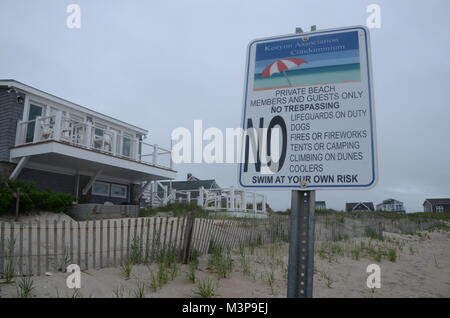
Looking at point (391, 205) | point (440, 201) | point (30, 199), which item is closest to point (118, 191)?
point (30, 199)

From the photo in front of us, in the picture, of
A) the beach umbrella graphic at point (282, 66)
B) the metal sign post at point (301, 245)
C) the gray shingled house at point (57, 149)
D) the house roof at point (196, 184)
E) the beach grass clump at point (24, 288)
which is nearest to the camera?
the metal sign post at point (301, 245)

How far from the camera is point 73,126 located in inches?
612

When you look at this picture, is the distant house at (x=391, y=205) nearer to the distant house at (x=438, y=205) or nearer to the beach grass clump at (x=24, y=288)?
the distant house at (x=438, y=205)

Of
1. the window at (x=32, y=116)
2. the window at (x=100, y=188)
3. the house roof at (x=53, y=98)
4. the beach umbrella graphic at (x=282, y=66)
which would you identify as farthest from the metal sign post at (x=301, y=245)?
the window at (x=100, y=188)

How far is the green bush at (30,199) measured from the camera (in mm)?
11258

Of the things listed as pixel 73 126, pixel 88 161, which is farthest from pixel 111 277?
pixel 73 126

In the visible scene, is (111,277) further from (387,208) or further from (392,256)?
(387,208)

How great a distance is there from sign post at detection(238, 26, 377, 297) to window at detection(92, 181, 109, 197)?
17475 mm

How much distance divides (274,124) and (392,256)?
10.3 metres

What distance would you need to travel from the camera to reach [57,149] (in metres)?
13.0

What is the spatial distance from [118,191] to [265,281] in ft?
49.8

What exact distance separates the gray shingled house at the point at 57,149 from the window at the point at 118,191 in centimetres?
16

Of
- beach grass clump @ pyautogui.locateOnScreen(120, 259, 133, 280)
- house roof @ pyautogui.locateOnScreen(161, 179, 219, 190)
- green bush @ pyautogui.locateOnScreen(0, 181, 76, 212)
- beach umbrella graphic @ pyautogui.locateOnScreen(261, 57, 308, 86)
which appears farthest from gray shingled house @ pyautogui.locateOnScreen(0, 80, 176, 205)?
house roof @ pyautogui.locateOnScreen(161, 179, 219, 190)
